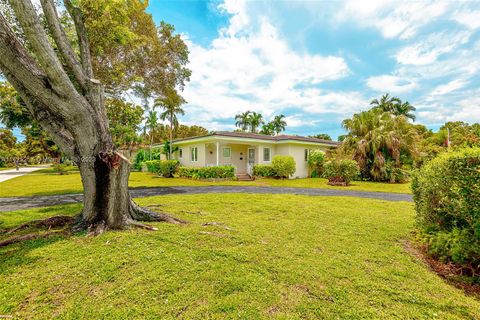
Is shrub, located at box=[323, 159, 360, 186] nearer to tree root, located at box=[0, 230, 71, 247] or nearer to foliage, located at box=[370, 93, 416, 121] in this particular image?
tree root, located at box=[0, 230, 71, 247]

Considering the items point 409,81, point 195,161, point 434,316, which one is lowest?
point 434,316

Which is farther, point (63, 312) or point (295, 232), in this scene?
point (295, 232)

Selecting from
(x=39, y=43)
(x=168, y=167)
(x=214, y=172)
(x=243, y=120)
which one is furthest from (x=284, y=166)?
(x=243, y=120)

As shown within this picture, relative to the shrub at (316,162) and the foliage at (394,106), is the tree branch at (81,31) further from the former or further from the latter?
the foliage at (394,106)

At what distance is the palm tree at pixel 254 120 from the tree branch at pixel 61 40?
1470 inches

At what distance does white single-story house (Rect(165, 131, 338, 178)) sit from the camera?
61.7ft

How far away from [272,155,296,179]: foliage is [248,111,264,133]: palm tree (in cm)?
2442

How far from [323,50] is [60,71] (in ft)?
41.5

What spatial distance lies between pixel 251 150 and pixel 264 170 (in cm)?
291

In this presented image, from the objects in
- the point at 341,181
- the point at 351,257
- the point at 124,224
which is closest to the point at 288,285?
the point at 351,257

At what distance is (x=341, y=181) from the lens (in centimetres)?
1557

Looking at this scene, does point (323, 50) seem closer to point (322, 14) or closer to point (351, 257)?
point (322, 14)

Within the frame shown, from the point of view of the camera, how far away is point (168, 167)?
19.4 meters

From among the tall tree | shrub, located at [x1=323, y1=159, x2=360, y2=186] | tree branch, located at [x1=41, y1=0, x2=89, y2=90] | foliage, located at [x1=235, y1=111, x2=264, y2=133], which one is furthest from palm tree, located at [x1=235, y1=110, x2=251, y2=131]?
tree branch, located at [x1=41, y1=0, x2=89, y2=90]
